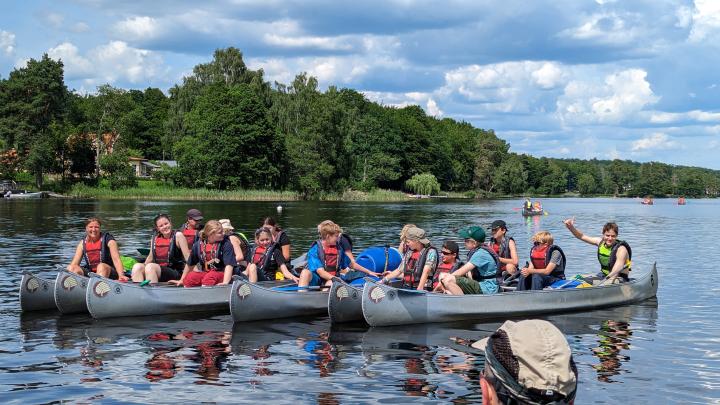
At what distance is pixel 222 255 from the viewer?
45.8 ft

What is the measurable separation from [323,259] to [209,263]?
2.05 meters

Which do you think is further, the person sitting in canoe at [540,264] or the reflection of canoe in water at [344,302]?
the person sitting in canoe at [540,264]

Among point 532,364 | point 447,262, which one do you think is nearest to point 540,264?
point 447,262

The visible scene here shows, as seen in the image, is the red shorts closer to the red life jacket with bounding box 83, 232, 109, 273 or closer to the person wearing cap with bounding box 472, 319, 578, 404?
the red life jacket with bounding box 83, 232, 109, 273

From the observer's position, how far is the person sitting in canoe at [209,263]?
13.8 metres

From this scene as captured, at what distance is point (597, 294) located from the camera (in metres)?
15.0

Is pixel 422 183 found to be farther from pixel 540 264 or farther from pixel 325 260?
pixel 325 260

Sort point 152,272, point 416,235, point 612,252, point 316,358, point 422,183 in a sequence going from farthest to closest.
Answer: point 422,183
point 612,252
point 152,272
point 416,235
point 316,358

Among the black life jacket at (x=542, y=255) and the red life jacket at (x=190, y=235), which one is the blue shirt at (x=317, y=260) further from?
the black life jacket at (x=542, y=255)

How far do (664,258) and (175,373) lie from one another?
2086 centimetres

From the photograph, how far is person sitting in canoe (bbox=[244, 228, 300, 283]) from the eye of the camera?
14.3 metres

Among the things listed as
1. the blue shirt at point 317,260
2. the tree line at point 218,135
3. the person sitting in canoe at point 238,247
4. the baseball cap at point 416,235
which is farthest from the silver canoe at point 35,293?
the tree line at point 218,135

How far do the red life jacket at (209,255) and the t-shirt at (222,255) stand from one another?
0.04 meters

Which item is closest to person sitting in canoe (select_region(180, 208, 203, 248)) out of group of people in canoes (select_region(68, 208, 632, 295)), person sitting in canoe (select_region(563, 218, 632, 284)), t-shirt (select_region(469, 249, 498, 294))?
group of people in canoes (select_region(68, 208, 632, 295))
